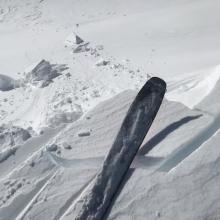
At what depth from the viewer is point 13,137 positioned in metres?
3.92

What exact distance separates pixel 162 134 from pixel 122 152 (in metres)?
0.42

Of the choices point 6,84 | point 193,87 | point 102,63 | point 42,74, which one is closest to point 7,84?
point 6,84

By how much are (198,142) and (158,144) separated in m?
0.29

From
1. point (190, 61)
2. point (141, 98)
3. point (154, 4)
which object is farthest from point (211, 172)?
point (154, 4)

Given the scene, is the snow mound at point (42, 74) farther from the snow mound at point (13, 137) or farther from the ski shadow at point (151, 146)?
the ski shadow at point (151, 146)

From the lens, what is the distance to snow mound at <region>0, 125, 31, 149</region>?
3.86 meters

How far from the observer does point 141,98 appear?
3441mm

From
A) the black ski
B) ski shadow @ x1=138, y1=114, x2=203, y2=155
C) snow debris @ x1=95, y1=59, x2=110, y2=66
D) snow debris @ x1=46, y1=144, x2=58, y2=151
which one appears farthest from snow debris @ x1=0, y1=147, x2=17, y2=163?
snow debris @ x1=95, y1=59, x2=110, y2=66

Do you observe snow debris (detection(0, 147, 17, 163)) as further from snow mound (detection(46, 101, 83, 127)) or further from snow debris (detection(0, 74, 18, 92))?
snow debris (detection(0, 74, 18, 92))

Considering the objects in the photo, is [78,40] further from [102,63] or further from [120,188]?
[120,188]

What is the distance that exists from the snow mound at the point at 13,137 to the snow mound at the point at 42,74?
1.28 m

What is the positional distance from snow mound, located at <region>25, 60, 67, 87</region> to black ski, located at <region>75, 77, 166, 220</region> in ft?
6.57

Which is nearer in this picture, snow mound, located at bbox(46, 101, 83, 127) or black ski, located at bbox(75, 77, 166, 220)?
black ski, located at bbox(75, 77, 166, 220)

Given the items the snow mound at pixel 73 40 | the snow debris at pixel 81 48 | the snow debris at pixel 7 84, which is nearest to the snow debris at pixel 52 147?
the snow debris at pixel 7 84
